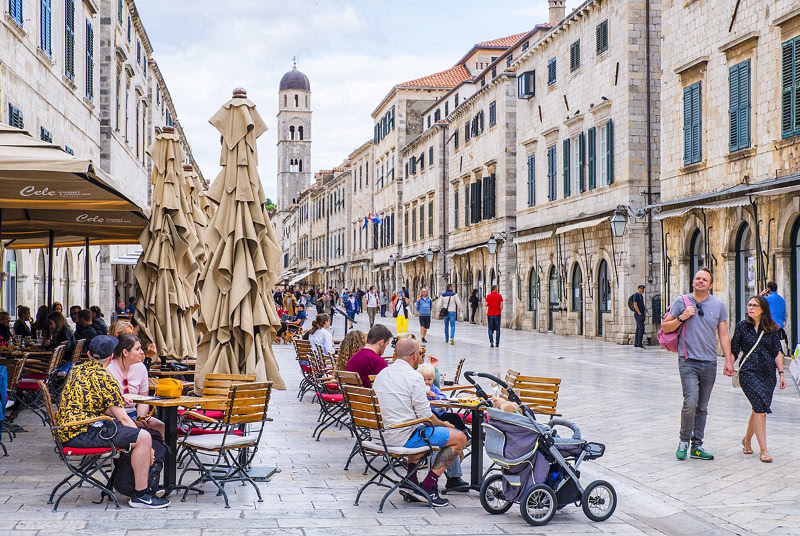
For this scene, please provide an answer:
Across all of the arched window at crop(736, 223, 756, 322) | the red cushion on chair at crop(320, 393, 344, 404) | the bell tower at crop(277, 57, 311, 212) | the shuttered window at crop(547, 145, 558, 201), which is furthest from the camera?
the bell tower at crop(277, 57, 311, 212)

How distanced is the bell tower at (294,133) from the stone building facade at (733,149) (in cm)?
10555

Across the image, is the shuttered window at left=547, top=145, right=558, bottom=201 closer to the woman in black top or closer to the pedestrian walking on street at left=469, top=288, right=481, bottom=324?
the pedestrian walking on street at left=469, top=288, right=481, bottom=324

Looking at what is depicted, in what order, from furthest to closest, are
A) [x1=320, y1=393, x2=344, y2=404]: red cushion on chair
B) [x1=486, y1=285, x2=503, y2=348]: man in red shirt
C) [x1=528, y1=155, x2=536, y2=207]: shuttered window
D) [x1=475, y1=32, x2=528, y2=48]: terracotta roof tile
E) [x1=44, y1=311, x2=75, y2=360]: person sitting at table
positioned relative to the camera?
[x1=475, y1=32, x2=528, y2=48]: terracotta roof tile < [x1=528, y1=155, x2=536, y2=207]: shuttered window < [x1=486, y1=285, x2=503, y2=348]: man in red shirt < [x1=44, y1=311, x2=75, y2=360]: person sitting at table < [x1=320, y1=393, x2=344, y2=404]: red cushion on chair

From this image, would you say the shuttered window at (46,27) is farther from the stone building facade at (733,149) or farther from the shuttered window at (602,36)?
the shuttered window at (602,36)

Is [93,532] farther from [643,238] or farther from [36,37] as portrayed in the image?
[643,238]

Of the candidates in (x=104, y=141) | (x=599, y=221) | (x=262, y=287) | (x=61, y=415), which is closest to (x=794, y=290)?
(x=599, y=221)

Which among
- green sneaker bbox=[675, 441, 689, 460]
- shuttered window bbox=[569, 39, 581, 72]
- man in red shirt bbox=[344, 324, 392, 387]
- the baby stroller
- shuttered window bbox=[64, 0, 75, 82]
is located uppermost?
shuttered window bbox=[569, 39, 581, 72]

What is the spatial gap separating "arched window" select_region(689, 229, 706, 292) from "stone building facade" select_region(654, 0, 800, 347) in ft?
0.11

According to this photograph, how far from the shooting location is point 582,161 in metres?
30.1

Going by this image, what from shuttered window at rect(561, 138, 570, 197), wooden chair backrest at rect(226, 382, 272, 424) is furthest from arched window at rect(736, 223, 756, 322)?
wooden chair backrest at rect(226, 382, 272, 424)

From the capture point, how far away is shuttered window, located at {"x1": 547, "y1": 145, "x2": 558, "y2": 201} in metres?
32.4

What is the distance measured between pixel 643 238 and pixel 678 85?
4.84m

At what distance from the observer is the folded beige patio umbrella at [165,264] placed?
13711mm

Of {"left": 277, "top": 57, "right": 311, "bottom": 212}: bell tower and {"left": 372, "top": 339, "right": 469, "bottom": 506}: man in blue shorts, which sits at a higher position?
{"left": 277, "top": 57, "right": 311, "bottom": 212}: bell tower
